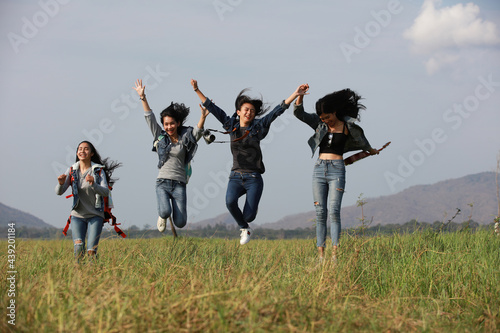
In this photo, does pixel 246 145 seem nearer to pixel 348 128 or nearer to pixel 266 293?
pixel 348 128

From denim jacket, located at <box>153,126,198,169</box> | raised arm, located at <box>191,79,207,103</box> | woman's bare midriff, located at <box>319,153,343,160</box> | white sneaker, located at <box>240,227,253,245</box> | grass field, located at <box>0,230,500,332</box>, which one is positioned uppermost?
raised arm, located at <box>191,79,207,103</box>

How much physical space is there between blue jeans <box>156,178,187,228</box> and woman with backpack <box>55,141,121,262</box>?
1.29 m

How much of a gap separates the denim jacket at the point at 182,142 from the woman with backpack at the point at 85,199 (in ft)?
4.35

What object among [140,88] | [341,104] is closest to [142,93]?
[140,88]

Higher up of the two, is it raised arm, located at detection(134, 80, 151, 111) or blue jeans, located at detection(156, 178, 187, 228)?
raised arm, located at detection(134, 80, 151, 111)

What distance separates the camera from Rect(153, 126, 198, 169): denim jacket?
9234 millimetres

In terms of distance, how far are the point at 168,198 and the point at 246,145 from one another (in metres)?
1.75

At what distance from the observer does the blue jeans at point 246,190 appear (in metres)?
8.75

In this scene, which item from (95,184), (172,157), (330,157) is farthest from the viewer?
(172,157)

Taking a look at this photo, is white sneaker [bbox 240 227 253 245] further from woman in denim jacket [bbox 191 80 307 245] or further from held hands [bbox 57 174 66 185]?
held hands [bbox 57 174 66 185]

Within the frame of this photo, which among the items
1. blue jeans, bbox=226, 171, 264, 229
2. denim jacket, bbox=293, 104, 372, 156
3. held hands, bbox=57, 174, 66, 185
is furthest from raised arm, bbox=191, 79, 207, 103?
held hands, bbox=57, 174, 66, 185

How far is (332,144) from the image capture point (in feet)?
27.3

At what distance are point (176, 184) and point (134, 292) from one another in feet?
14.9

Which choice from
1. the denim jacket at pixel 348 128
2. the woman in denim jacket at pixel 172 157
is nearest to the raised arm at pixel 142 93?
the woman in denim jacket at pixel 172 157
